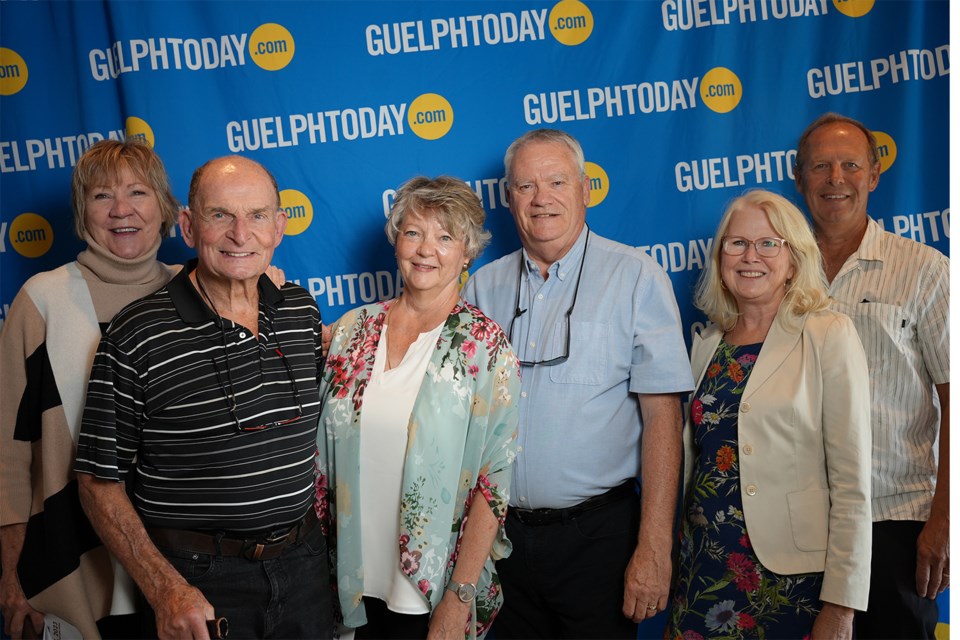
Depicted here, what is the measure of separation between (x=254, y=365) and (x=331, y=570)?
0.60 m

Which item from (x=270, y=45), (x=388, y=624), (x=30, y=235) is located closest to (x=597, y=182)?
(x=270, y=45)

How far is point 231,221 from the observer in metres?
1.79

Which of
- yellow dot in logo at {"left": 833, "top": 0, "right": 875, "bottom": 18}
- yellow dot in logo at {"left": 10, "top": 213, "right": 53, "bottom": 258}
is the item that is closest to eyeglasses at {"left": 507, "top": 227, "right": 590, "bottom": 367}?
yellow dot in logo at {"left": 833, "top": 0, "right": 875, "bottom": 18}

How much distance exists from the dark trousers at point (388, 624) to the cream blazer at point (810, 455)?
848mm

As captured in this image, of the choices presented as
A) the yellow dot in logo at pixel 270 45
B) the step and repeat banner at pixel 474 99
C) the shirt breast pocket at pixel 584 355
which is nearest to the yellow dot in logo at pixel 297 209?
the step and repeat banner at pixel 474 99

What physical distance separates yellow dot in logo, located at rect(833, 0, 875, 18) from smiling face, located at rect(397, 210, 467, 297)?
1.70 meters

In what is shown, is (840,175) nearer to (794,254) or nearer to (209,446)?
(794,254)

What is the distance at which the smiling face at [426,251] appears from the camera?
76.4 inches

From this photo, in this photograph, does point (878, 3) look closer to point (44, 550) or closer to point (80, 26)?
point (80, 26)

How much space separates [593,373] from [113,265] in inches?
53.5

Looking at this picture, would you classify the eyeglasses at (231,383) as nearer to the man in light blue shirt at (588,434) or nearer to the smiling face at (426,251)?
the smiling face at (426,251)

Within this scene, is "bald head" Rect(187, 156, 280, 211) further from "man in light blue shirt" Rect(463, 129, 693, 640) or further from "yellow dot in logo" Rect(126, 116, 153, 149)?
"yellow dot in logo" Rect(126, 116, 153, 149)

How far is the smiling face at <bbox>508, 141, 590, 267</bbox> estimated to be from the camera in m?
2.16

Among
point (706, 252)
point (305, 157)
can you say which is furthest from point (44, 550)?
point (706, 252)
